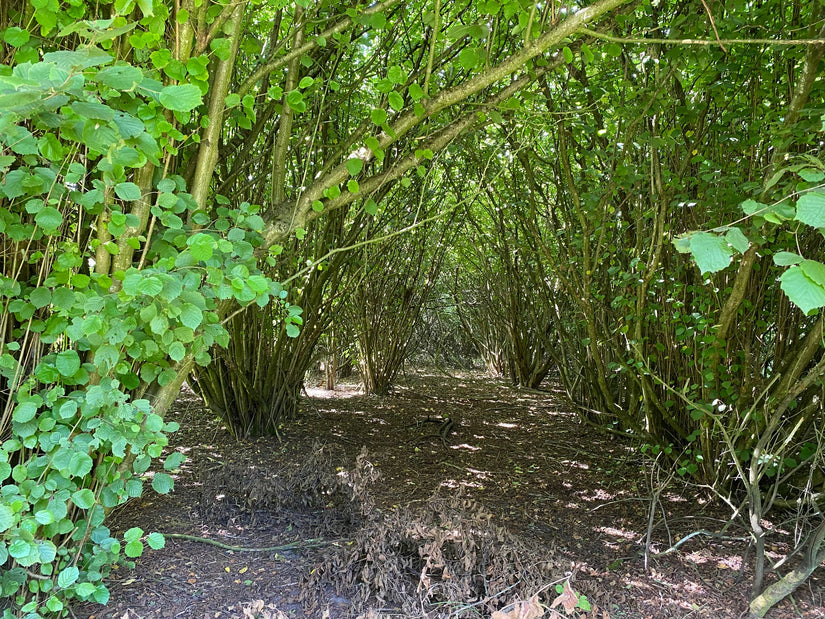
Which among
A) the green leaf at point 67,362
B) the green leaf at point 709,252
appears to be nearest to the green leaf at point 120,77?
the green leaf at point 67,362

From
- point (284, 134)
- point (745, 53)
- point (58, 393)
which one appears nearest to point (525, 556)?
point (58, 393)

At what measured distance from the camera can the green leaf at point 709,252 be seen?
1035mm

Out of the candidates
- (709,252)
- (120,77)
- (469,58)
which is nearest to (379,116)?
(469,58)

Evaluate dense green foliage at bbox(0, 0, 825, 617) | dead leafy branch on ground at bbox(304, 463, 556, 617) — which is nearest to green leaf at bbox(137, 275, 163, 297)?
dense green foliage at bbox(0, 0, 825, 617)

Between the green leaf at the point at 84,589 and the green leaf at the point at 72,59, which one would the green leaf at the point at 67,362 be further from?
the green leaf at the point at 72,59

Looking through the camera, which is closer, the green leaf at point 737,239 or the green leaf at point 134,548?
the green leaf at point 737,239

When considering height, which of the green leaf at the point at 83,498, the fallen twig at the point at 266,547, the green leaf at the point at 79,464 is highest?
the green leaf at the point at 79,464

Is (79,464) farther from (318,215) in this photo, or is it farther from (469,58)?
(469,58)

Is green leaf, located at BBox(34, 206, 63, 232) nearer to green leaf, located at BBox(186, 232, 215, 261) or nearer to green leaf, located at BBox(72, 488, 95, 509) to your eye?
green leaf, located at BBox(186, 232, 215, 261)

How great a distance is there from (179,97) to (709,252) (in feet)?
3.79

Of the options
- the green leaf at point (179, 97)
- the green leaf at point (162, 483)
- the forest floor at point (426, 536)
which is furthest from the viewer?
the forest floor at point (426, 536)

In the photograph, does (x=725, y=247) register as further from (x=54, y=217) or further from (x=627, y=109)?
(x=627, y=109)

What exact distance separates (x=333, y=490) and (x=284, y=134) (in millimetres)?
1705

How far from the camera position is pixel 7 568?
1.64 metres
